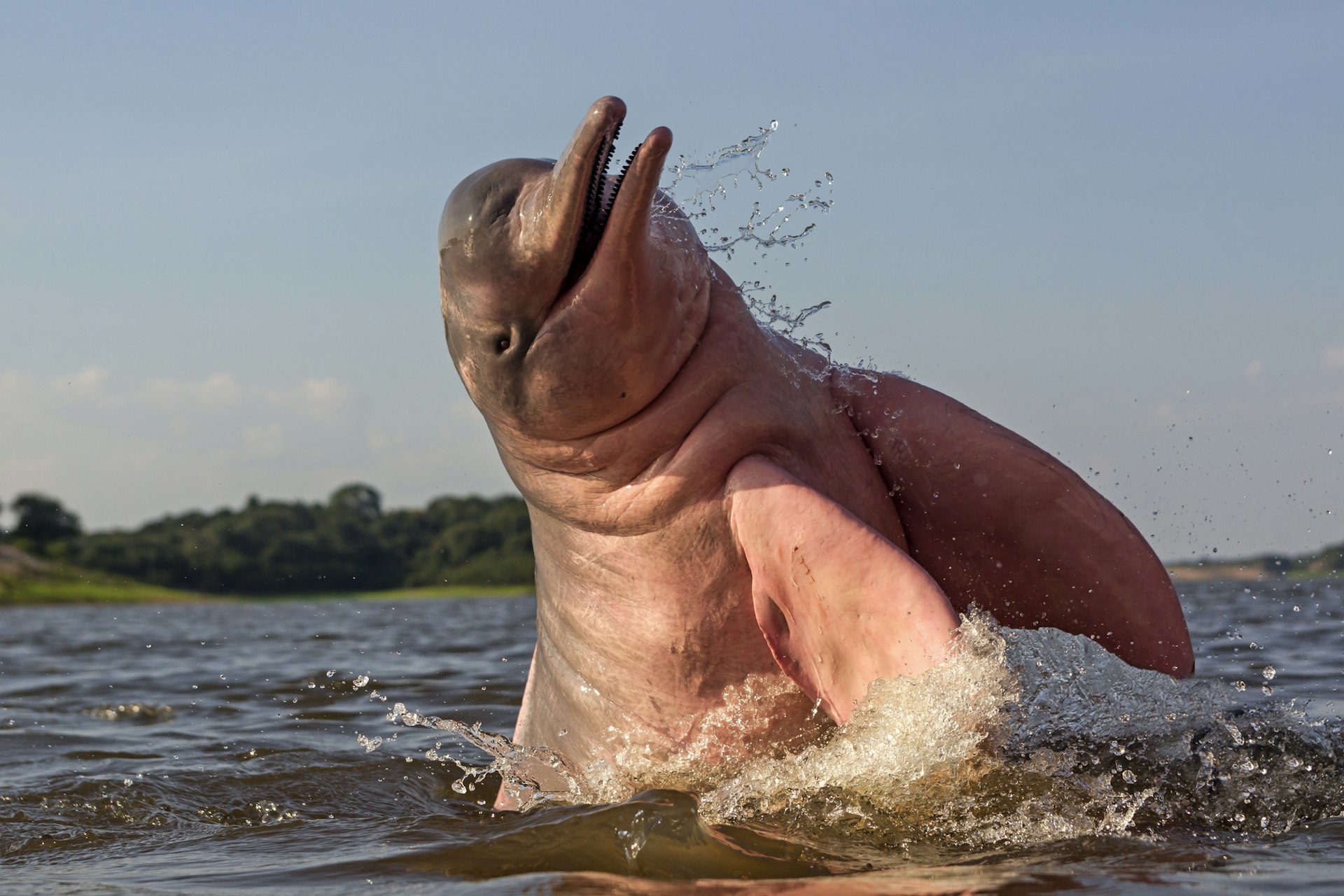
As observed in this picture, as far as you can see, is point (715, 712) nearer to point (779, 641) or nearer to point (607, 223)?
point (779, 641)

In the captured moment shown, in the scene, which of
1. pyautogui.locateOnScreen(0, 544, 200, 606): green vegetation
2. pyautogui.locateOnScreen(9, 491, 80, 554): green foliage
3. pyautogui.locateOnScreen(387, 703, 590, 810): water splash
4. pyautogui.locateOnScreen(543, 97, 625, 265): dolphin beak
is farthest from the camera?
pyautogui.locateOnScreen(9, 491, 80, 554): green foliage

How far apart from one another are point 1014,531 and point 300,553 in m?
81.6

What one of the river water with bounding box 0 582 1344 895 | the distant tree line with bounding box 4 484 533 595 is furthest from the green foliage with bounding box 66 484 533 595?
the river water with bounding box 0 582 1344 895

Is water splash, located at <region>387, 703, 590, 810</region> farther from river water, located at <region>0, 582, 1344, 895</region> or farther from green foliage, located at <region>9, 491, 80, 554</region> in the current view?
green foliage, located at <region>9, 491, 80, 554</region>

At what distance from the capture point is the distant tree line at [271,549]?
7281cm

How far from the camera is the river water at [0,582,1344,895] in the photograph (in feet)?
11.5

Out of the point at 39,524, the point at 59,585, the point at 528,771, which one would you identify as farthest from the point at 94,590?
the point at 528,771

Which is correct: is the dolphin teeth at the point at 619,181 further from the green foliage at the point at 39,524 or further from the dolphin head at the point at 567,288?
the green foliage at the point at 39,524

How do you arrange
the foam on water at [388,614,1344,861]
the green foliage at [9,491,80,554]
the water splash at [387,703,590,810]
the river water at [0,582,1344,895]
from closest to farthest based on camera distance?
1. the river water at [0,582,1344,895]
2. the foam on water at [388,614,1344,861]
3. the water splash at [387,703,590,810]
4. the green foliage at [9,491,80,554]

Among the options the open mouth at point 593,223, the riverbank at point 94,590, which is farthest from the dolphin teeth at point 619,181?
the riverbank at point 94,590

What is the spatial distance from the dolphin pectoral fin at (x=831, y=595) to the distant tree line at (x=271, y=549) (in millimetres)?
62727

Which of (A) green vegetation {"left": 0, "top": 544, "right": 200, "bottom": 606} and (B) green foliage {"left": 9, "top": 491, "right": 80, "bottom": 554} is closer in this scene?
(A) green vegetation {"left": 0, "top": 544, "right": 200, "bottom": 606}

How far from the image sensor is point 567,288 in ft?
13.7

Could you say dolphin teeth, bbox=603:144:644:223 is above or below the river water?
above
